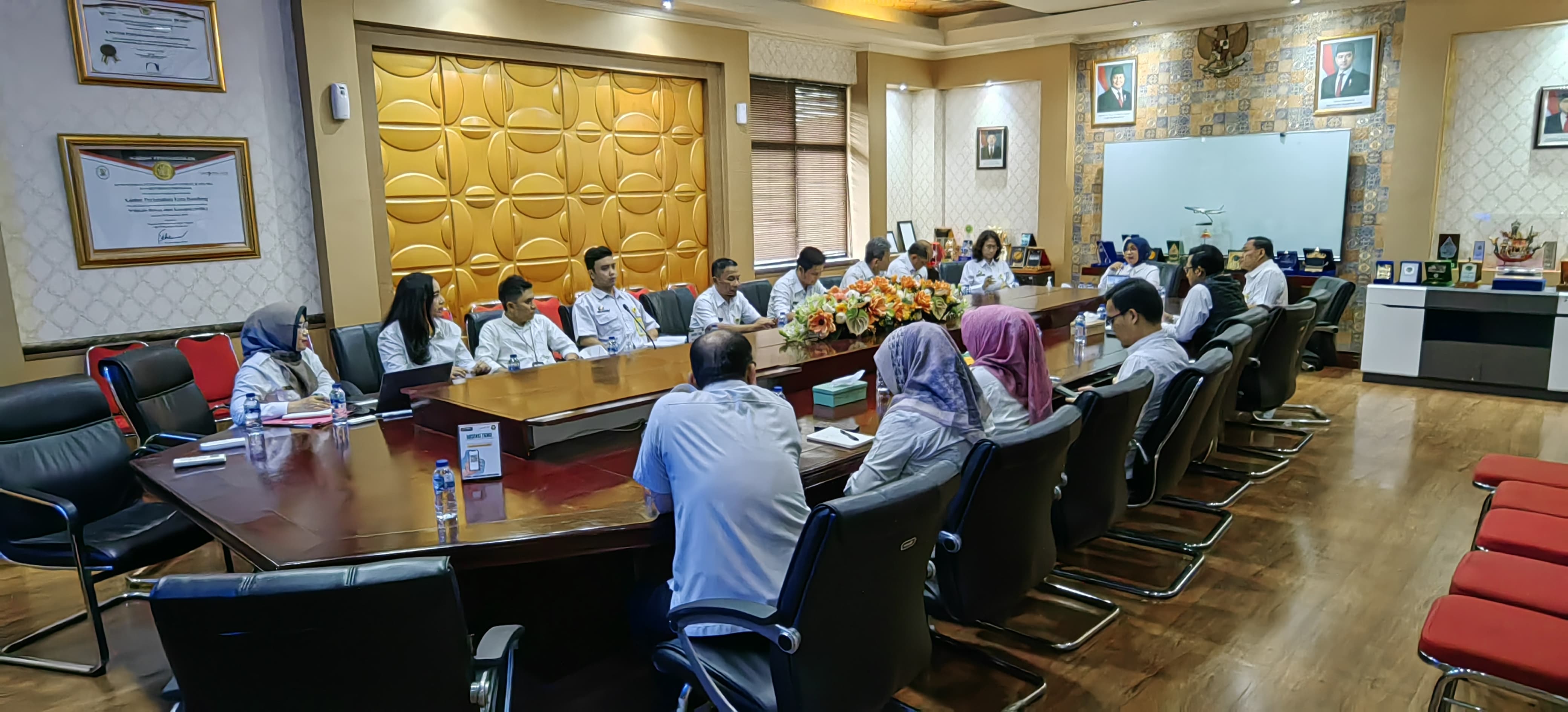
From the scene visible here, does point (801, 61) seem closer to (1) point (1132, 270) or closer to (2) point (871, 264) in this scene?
(2) point (871, 264)

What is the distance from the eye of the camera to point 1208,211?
8.16m

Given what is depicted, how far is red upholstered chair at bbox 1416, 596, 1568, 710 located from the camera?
6.43 ft

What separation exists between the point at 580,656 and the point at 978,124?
7.96 meters

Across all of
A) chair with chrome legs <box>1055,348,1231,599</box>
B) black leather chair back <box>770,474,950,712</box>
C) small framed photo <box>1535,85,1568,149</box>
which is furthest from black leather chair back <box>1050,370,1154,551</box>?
small framed photo <box>1535,85,1568,149</box>

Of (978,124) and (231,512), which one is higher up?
(978,124)

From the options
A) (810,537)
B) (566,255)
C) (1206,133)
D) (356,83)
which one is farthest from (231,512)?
(1206,133)

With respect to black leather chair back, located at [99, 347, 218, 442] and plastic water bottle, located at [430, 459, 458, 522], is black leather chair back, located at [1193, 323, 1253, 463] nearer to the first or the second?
plastic water bottle, located at [430, 459, 458, 522]

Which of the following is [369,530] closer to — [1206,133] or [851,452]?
[851,452]

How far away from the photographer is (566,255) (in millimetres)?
6754

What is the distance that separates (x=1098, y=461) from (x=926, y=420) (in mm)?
744

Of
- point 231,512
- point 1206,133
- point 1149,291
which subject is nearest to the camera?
point 231,512

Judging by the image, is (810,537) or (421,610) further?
(810,537)

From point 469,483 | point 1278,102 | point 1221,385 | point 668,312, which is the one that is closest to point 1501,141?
point 1278,102

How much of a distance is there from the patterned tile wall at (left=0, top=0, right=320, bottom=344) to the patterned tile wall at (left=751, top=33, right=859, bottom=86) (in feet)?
12.8
